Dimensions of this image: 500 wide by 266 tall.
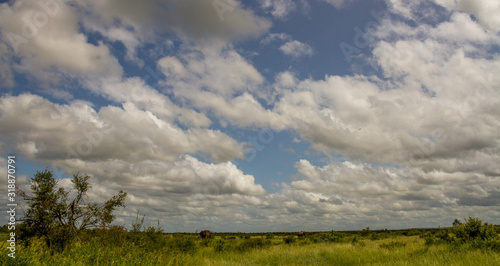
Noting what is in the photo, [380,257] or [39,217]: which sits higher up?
[39,217]

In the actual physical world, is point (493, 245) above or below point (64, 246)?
below

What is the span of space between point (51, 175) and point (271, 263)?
1366 centimetres

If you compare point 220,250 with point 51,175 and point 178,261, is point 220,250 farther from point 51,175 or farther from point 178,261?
point 51,175

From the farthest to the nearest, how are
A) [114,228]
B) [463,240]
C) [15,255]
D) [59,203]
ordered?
1. [463,240]
2. [114,228]
3. [59,203]
4. [15,255]

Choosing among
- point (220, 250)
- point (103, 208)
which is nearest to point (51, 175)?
point (103, 208)

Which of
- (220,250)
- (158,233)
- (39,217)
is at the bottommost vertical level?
(220,250)

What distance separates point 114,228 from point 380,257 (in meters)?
15.5

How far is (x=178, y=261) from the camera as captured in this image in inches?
514

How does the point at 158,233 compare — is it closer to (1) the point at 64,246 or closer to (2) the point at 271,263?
(1) the point at 64,246

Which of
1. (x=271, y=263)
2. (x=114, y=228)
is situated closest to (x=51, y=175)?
(x=114, y=228)

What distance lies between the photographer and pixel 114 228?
468 inches

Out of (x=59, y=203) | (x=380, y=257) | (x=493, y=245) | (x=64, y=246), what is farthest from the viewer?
(x=380, y=257)

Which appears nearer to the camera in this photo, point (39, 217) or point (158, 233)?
point (39, 217)

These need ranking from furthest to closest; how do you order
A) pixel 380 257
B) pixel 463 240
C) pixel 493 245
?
pixel 463 240
pixel 380 257
pixel 493 245
